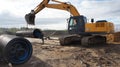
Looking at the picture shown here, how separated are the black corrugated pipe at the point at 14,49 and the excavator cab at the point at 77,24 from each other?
8.83 m

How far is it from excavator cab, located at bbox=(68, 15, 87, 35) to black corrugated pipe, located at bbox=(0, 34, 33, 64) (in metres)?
8.83

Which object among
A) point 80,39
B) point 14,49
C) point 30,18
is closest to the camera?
point 14,49

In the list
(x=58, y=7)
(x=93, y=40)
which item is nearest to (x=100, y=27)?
(x=93, y=40)

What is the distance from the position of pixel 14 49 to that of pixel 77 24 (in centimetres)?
966

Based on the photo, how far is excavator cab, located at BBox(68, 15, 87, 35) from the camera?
62.7ft

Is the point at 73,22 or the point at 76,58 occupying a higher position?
the point at 73,22

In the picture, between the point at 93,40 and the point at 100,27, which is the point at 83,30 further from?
the point at 93,40

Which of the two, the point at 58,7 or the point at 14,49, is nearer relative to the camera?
the point at 14,49

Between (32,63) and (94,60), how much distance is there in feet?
11.6

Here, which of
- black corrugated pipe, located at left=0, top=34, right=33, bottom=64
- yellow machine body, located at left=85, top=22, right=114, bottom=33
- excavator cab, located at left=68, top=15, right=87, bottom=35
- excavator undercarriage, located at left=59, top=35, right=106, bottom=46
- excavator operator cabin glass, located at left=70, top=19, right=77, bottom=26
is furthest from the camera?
excavator operator cabin glass, located at left=70, top=19, right=77, bottom=26

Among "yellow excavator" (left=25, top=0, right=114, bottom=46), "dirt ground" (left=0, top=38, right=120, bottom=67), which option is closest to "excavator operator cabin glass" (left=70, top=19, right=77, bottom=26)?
"yellow excavator" (left=25, top=0, right=114, bottom=46)

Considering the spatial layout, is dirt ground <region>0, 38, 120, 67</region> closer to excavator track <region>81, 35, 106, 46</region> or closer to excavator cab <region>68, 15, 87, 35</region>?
excavator track <region>81, 35, 106, 46</region>

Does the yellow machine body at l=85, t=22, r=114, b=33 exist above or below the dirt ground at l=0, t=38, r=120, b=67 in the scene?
above

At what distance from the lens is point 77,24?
19.2 meters
